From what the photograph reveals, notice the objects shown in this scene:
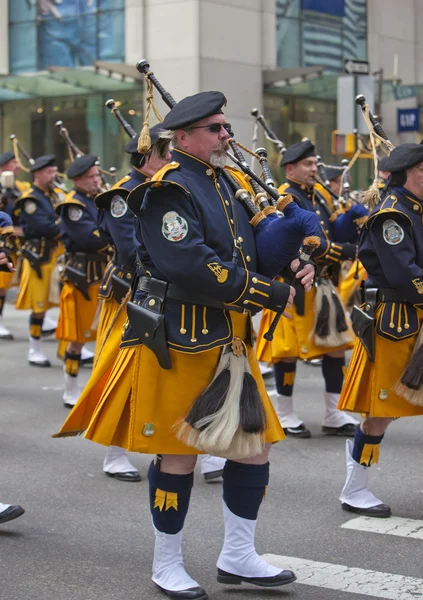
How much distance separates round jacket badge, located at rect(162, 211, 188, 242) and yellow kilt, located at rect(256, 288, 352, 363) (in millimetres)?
3493

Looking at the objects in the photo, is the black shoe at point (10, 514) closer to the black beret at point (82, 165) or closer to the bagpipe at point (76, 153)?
the black beret at point (82, 165)

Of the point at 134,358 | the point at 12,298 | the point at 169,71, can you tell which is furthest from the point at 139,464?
the point at 169,71

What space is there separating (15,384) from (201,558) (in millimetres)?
5376

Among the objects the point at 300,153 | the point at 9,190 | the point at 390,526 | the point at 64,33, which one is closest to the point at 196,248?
the point at 390,526

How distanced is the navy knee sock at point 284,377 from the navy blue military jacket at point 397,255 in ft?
7.44

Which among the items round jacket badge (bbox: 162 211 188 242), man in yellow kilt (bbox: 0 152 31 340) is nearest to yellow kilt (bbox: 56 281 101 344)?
man in yellow kilt (bbox: 0 152 31 340)

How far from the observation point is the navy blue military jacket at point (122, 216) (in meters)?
6.60

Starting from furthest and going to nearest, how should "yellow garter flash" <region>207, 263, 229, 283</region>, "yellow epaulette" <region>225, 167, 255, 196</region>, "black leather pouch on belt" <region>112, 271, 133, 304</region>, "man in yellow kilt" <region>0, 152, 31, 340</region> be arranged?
"man in yellow kilt" <region>0, 152, 31, 340</region> < "black leather pouch on belt" <region>112, 271, 133, 304</region> < "yellow epaulette" <region>225, 167, 255, 196</region> < "yellow garter flash" <region>207, 263, 229, 283</region>

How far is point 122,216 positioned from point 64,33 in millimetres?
19328

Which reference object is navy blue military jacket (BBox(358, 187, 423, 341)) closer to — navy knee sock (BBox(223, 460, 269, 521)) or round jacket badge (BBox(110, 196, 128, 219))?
navy knee sock (BBox(223, 460, 269, 521))

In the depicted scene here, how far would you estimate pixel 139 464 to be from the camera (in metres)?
6.98

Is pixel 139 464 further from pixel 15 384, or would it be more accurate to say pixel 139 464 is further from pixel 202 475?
pixel 15 384

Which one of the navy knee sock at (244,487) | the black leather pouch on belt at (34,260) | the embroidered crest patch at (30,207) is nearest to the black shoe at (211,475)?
the navy knee sock at (244,487)

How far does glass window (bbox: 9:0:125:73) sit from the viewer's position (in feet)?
79.3
